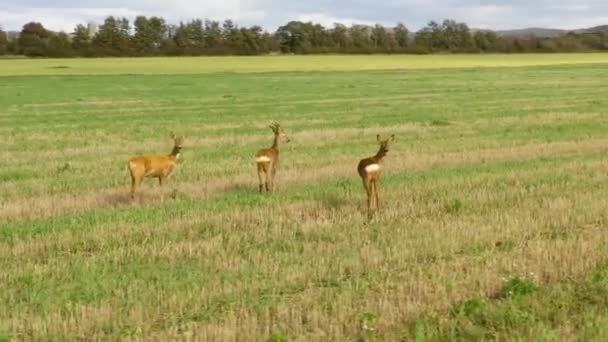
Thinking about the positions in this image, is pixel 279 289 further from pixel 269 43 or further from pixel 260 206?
pixel 269 43

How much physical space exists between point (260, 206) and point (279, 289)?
14.4 ft

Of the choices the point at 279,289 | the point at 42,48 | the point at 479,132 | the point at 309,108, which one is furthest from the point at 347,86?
the point at 42,48

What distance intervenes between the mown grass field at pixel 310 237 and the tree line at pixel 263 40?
3640 inches

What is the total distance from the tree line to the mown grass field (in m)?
92.4

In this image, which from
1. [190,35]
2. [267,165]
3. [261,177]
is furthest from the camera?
[190,35]

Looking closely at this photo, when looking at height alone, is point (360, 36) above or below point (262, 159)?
above

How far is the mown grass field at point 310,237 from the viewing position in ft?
21.8

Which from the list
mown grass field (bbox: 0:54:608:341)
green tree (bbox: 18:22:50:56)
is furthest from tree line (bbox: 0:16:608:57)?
mown grass field (bbox: 0:54:608:341)

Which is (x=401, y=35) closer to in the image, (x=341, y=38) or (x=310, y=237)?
(x=341, y=38)

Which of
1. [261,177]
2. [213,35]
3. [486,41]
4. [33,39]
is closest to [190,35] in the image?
[213,35]

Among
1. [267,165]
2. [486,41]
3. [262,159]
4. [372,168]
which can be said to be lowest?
[267,165]

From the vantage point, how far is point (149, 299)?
728 cm

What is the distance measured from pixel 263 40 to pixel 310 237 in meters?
112

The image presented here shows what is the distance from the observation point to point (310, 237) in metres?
9.93
